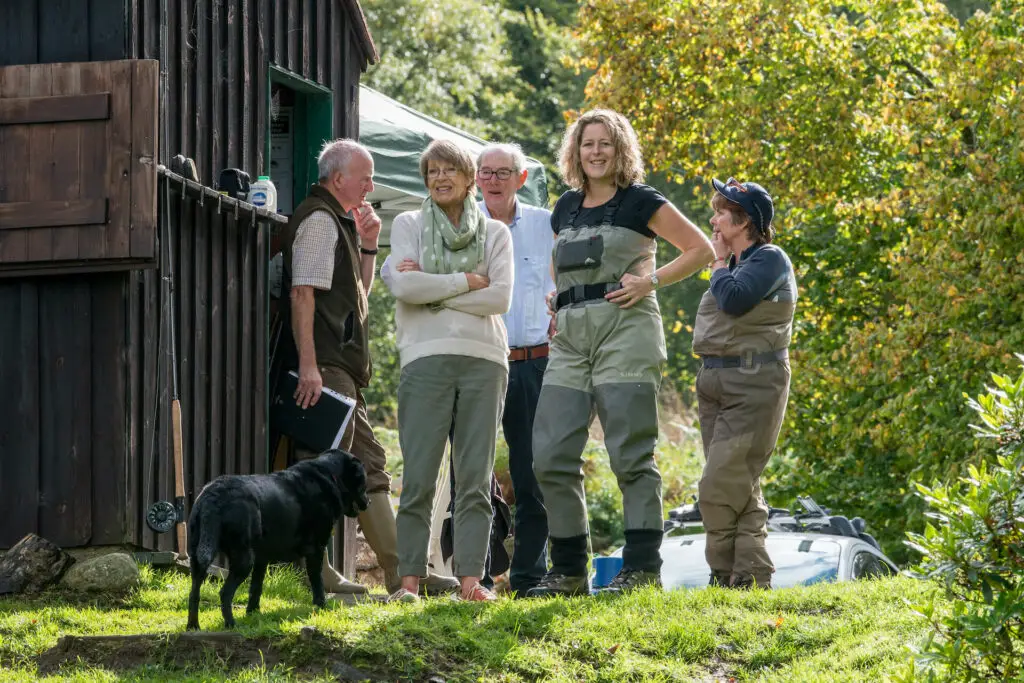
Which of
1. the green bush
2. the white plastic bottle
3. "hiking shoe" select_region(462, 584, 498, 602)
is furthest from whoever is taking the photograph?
the white plastic bottle

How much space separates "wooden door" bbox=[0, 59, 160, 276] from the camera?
7.41 metres

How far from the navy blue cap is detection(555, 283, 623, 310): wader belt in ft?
3.53

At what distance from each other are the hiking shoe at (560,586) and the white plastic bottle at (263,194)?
3333mm

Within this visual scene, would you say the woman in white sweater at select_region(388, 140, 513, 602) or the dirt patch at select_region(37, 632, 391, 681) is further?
the woman in white sweater at select_region(388, 140, 513, 602)

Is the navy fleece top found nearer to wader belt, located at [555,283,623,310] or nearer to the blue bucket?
wader belt, located at [555,283,623,310]

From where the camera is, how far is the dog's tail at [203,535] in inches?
227

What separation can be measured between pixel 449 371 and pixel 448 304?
0.30 meters

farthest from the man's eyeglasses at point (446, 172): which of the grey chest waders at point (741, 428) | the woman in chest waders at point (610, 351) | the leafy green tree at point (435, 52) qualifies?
the leafy green tree at point (435, 52)

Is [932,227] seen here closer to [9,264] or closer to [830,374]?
[830,374]

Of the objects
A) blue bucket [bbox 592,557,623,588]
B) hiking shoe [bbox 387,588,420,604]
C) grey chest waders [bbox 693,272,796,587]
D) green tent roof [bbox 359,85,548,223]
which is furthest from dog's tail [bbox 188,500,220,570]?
green tent roof [bbox 359,85,548,223]

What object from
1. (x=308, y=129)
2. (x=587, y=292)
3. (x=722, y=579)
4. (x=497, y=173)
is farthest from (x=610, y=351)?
(x=308, y=129)

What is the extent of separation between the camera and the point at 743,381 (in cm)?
715

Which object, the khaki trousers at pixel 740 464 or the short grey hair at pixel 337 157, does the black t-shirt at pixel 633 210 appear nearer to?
the khaki trousers at pixel 740 464

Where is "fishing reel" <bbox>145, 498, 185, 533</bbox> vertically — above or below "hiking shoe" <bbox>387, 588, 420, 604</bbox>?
above
